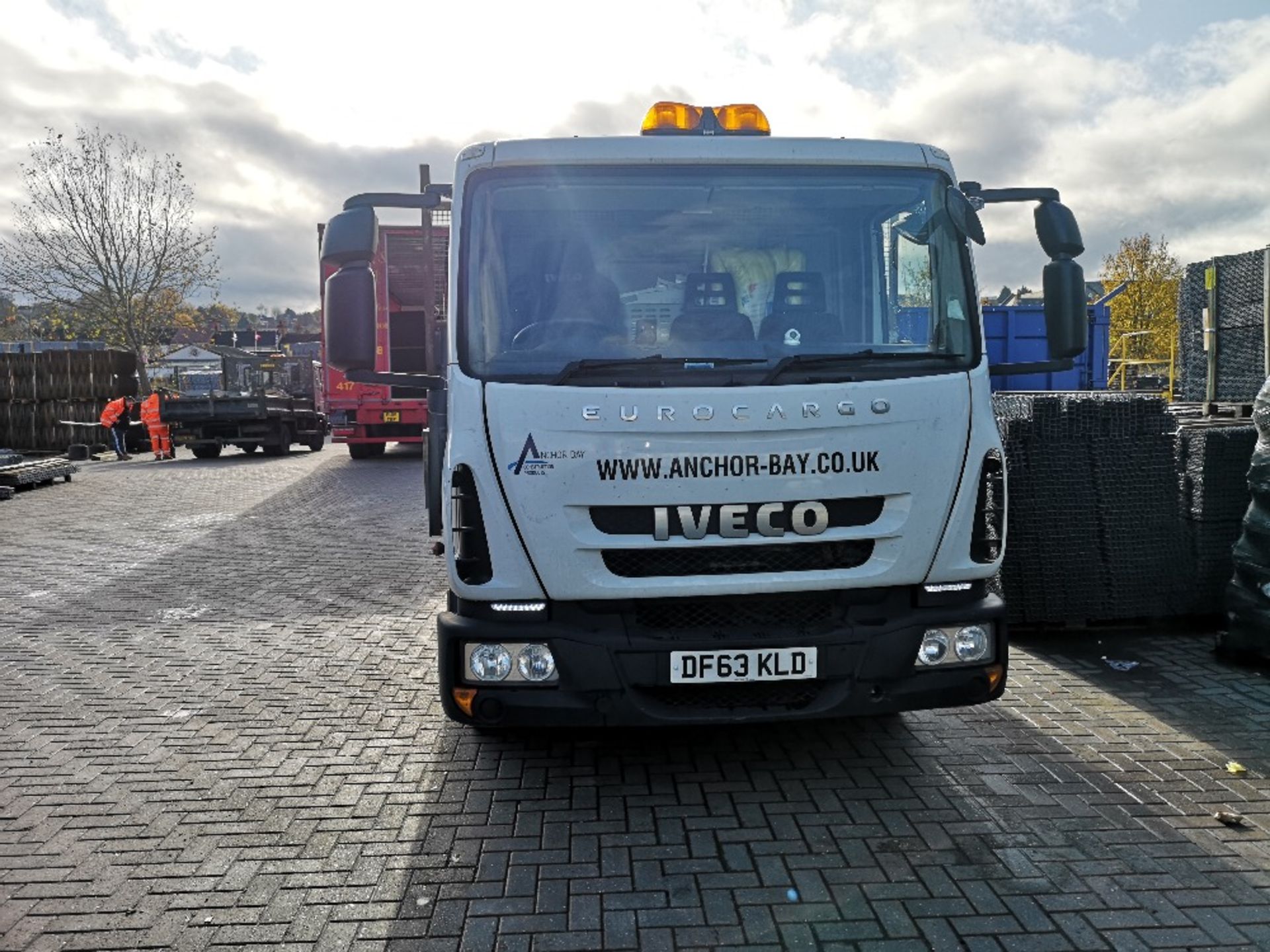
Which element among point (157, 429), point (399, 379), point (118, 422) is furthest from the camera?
point (118, 422)

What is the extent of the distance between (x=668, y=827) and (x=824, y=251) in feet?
7.55

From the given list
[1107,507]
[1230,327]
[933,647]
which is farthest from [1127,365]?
[933,647]

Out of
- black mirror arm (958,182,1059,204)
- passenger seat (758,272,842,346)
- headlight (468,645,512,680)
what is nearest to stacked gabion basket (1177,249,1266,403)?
black mirror arm (958,182,1059,204)

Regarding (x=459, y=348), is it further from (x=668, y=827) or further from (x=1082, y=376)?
(x=1082, y=376)

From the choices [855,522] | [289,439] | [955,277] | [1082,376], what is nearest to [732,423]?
[855,522]

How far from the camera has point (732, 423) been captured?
353 cm

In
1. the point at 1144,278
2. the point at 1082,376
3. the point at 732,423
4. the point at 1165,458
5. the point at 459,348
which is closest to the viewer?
the point at 732,423

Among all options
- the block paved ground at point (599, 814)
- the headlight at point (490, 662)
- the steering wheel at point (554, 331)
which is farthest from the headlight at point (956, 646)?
the steering wheel at point (554, 331)

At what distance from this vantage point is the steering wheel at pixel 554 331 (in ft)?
12.3

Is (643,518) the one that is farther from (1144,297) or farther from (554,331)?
(1144,297)

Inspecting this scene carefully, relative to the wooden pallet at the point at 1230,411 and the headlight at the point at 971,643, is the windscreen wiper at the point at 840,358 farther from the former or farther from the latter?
the wooden pallet at the point at 1230,411

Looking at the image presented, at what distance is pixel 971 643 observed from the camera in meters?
3.78

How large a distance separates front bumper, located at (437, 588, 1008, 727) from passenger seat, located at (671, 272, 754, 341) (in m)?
1.00

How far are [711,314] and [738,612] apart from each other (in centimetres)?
114
